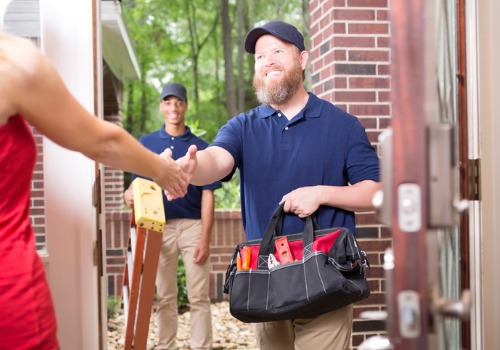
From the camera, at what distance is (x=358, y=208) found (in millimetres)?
2705

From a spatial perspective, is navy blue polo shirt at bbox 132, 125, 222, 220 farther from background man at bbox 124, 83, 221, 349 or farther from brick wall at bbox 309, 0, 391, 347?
brick wall at bbox 309, 0, 391, 347

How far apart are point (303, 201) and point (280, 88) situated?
528 millimetres

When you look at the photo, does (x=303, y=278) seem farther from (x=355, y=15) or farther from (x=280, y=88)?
(x=355, y=15)

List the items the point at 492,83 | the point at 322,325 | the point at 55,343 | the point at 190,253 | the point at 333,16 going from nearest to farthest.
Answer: the point at 55,343, the point at 322,325, the point at 492,83, the point at 333,16, the point at 190,253

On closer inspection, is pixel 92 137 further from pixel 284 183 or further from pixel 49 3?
pixel 49 3

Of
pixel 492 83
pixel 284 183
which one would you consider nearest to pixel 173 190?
pixel 284 183

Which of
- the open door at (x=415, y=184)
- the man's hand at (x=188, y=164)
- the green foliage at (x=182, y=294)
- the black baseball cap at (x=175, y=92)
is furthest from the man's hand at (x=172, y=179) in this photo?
the green foliage at (x=182, y=294)

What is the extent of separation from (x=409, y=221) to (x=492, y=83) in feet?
8.08

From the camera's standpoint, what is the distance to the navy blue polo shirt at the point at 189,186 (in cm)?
543

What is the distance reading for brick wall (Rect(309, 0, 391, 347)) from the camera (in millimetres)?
3883

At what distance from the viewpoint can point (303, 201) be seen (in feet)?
8.61

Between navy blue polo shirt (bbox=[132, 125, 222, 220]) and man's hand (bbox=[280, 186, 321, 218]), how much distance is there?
2.70m

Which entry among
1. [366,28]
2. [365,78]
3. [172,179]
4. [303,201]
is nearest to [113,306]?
[365,78]

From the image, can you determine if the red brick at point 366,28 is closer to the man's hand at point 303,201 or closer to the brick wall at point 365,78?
the brick wall at point 365,78
